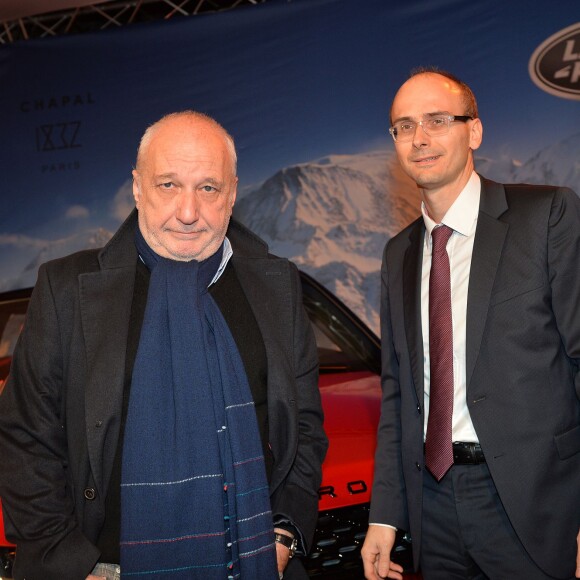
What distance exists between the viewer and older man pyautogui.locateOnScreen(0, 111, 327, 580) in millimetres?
1709

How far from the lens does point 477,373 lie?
1.89m

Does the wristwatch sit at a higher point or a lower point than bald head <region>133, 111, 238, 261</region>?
lower

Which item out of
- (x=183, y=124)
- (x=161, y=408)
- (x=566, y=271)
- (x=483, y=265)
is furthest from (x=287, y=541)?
(x=183, y=124)

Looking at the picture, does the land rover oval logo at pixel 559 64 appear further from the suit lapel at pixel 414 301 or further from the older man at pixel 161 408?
the older man at pixel 161 408

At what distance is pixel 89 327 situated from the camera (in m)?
1.78

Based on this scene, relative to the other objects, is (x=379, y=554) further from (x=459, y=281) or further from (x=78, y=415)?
(x=78, y=415)

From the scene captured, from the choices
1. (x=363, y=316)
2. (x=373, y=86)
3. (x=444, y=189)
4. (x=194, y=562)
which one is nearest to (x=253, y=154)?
(x=373, y=86)

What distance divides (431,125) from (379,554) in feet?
3.95

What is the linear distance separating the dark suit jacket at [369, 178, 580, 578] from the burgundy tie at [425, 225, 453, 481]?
65mm

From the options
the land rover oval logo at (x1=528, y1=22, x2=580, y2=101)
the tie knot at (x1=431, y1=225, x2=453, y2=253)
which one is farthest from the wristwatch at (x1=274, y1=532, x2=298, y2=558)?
the land rover oval logo at (x1=528, y1=22, x2=580, y2=101)

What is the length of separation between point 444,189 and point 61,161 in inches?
192

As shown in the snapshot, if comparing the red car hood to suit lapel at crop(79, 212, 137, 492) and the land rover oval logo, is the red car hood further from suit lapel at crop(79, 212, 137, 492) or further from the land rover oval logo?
the land rover oval logo

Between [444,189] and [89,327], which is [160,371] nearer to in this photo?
[89,327]

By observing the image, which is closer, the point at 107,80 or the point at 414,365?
the point at 414,365
